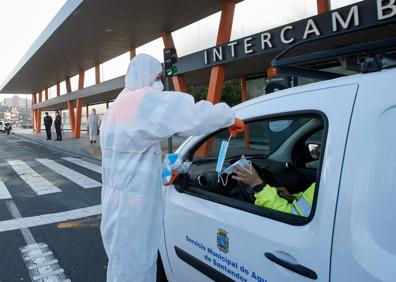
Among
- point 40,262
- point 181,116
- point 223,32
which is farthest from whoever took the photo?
point 223,32

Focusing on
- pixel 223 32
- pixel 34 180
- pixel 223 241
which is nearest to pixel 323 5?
pixel 223 32

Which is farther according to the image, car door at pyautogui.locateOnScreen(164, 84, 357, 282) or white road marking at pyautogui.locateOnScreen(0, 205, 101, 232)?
white road marking at pyautogui.locateOnScreen(0, 205, 101, 232)

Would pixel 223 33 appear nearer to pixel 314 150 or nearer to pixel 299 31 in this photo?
pixel 299 31

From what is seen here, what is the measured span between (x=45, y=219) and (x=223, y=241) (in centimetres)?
434

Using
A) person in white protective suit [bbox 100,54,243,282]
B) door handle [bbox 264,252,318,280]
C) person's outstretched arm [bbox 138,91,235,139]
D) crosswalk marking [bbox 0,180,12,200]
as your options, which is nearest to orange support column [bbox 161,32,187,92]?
crosswalk marking [bbox 0,180,12,200]

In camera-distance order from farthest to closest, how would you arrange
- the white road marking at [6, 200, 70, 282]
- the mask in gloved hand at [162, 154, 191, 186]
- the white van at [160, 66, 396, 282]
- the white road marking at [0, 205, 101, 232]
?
the white road marking at [0, 205, 101, 232] → the white road marking at [6, 200, 70, 282] → the mask in gloved hand at [162, 154, 191, 186] → the white van at [160, 66, 396, 282]

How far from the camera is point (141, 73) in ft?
7.56

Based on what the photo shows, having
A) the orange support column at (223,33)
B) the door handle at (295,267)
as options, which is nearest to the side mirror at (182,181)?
the door handle at (295,267)

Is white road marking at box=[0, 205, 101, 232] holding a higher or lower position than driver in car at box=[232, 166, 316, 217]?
lower

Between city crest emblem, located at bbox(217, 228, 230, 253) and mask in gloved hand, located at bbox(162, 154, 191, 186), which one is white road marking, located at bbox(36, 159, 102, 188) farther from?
city crest emblem, located at bbox(217, 228, 230, 253)

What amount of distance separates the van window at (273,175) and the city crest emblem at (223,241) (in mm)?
158

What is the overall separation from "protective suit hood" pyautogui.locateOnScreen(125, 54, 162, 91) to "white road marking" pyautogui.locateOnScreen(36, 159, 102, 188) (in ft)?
20.2

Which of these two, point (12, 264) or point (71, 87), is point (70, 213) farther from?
point (71, 87)

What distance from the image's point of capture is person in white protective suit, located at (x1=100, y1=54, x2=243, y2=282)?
6.55 ft
